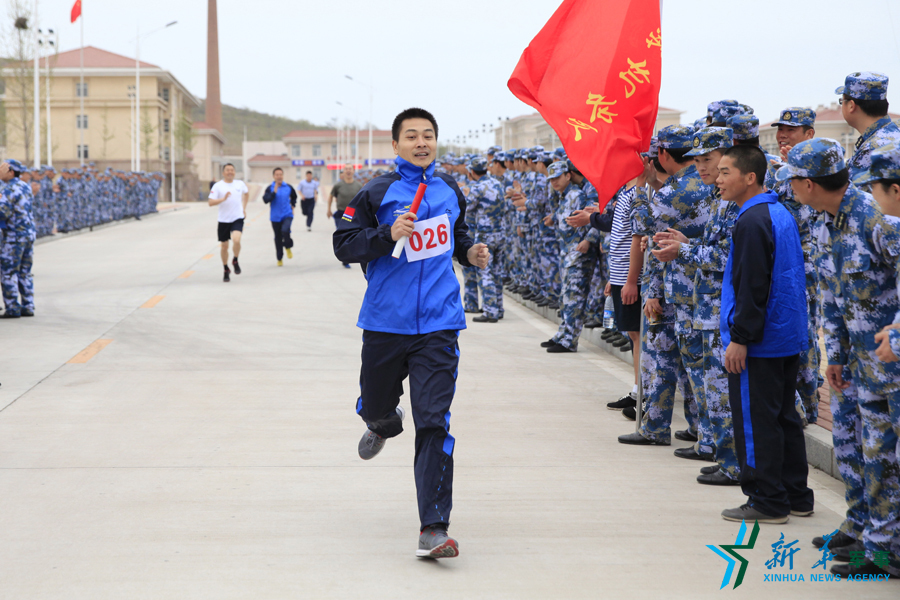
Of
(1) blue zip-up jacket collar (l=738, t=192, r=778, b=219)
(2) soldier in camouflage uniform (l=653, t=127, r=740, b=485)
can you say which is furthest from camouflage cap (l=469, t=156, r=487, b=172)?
(1) blue zip-up jacket collar (l=738, t=192, r=778, b=219)

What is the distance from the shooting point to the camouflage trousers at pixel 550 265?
13.1 m

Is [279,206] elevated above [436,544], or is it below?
above

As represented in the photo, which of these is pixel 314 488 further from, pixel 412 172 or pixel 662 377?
pixel 662 377

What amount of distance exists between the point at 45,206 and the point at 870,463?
27.2m

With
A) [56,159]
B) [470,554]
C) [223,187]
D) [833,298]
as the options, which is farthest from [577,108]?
[56,159]

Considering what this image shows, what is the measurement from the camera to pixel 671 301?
596 cm

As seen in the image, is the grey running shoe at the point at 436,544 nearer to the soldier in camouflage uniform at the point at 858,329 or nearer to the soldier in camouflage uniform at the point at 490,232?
the soldier in camouflage uniform at the point at 858,329

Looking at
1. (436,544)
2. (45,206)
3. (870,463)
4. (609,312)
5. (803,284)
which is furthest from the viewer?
(45,206)

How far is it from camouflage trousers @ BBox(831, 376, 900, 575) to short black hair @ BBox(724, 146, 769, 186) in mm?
1249

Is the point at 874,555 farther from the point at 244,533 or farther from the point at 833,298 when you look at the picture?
the point at 244,533

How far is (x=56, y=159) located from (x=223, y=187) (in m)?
78.7

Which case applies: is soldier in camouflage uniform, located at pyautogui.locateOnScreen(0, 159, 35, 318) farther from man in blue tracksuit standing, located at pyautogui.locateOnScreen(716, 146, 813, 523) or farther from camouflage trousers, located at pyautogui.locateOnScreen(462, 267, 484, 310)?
man in blue tracksuit standing, located at pyautogui.locateOnScreen(716, 146, 813, 523)

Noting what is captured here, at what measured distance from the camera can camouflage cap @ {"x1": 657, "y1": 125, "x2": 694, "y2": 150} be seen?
20.1 ft

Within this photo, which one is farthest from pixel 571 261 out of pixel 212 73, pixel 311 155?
pixel 311 155
